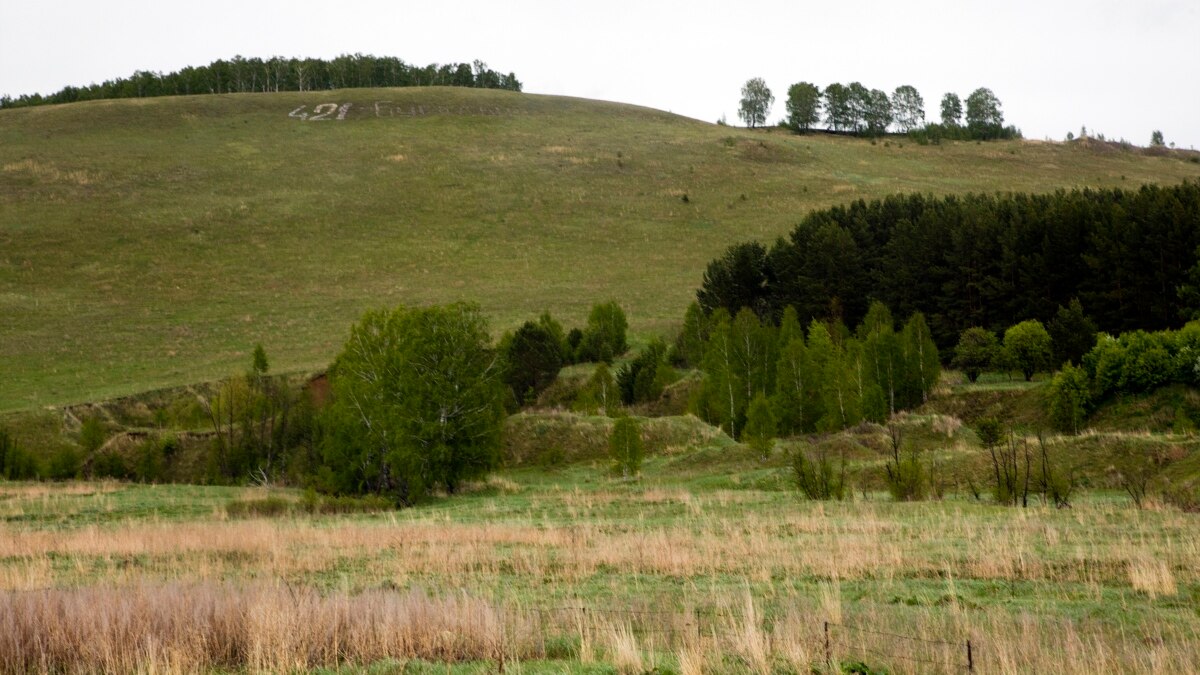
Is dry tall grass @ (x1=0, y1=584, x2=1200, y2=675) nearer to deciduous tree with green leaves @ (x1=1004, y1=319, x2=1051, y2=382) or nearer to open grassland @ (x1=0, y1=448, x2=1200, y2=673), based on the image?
open grassland @ (x1=0, y1=448, x2=1200, y2=673)

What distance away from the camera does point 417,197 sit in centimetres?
11988

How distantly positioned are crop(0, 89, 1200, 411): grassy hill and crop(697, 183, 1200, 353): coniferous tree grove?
11.9m

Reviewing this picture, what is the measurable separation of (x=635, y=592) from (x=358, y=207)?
108214 millimetres

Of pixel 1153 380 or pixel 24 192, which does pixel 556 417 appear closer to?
pixel 1153 380

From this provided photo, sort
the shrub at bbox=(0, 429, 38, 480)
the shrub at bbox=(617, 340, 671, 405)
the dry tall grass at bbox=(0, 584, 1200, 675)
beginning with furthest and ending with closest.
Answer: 1. the shrub at bbox=(617, 340, 671, 405)
2. the shrub at bbox=(0, 429, 38, 480)
3. the dry tall grass at bbox=(0, 584, 1200, 675)

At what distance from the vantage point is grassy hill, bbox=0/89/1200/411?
8188cm

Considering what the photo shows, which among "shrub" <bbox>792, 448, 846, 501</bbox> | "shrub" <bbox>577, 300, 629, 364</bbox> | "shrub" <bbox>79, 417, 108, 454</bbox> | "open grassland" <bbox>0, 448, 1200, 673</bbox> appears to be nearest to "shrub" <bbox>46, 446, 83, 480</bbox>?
"shrub" <bbox>79, 417, 108, 454</bbox>

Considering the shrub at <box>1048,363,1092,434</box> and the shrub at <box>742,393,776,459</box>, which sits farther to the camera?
the shrub at <box>1048,363,1092,434</box>

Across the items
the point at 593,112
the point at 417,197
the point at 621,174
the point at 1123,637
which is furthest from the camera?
the point at 593,112

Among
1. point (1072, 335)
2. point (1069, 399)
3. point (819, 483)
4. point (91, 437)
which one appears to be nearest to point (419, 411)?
point (819, 483)

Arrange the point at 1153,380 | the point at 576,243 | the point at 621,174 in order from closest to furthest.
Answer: the point at 1153,380 → the point at 576,243 → the point at 621,174

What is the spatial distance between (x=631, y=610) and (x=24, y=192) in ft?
400

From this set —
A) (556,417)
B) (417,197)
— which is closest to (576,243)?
(417,197)

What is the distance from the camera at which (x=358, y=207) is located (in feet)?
380
